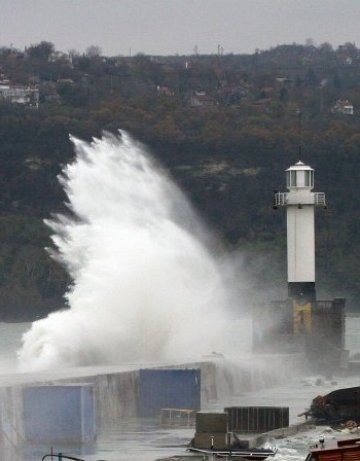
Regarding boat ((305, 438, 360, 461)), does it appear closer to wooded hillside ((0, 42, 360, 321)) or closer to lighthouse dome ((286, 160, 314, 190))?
lighthouse dome ((286, 160, 314, 190))

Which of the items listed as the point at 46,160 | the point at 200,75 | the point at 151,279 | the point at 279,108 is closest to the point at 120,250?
the point at 151,279

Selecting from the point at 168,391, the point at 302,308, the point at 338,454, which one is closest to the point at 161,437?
the point at 168,391

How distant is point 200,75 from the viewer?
166 metres

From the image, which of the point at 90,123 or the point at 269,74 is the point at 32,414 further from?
the point at 269,74

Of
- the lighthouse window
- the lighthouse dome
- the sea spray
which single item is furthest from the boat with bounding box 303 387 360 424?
the lighthouse window

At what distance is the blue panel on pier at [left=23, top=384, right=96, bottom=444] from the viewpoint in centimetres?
3038

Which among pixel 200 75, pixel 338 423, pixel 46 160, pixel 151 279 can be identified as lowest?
pixel 338 423

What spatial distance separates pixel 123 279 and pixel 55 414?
16602mm

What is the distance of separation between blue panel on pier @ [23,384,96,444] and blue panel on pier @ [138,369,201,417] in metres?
5.67

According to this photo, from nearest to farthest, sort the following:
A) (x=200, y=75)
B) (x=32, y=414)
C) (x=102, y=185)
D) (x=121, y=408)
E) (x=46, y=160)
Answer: (x=32, y=414) → (x=121, y=408) → (x=102, y=185) → (x=46, y=160) → (x=200, y=75)

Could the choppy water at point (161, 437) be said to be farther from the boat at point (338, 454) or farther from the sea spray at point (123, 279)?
the boat at point (338, 454)

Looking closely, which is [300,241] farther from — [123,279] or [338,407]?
[338,407]

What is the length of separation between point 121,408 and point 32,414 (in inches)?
225

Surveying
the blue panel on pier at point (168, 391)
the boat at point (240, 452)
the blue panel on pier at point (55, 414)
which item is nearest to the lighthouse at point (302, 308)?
the blue panel on pier at point (168, 391)
